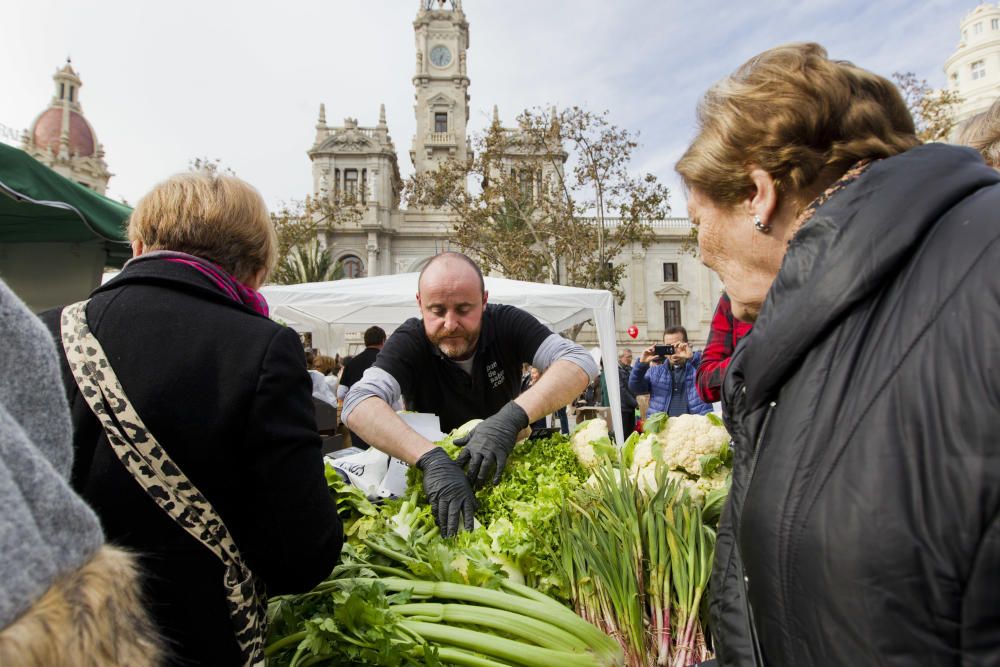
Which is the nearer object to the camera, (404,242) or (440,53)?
(404,242)

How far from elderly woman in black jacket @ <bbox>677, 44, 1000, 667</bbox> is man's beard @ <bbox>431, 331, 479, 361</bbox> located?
158 cm

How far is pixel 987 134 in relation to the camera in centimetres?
181

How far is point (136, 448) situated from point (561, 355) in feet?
5.70

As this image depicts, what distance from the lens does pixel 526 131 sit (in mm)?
20922

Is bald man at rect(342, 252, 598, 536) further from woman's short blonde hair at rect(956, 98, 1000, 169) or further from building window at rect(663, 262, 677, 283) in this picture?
building window at rect(663, 262, 677, 283)

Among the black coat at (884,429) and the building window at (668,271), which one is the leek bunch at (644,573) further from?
the building window at (668,271)

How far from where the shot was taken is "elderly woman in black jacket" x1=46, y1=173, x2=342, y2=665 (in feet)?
4.00

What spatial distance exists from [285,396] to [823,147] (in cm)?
117

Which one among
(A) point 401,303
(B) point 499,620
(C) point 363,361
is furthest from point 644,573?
(A) point 401,303

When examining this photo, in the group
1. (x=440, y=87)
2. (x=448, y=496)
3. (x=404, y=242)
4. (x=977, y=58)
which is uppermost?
A: (x=977, y=58)

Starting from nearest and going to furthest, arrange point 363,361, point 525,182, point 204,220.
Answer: point 204,220, point 363,361, point 525,182

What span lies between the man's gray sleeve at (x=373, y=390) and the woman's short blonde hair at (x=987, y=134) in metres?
2.09

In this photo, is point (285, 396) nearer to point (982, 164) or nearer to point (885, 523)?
point (885, 523)

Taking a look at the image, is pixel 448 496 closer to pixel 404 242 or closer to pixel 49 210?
pixel 49 210
